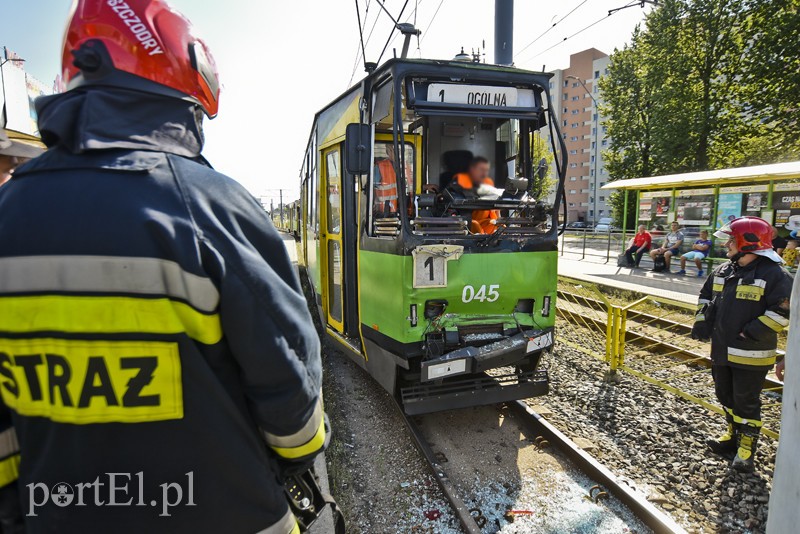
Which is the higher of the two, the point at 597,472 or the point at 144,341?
the point at 144,341

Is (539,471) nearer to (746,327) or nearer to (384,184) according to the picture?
(746,327)

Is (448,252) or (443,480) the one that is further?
(448,252)

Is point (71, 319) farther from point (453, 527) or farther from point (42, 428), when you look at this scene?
point (453, 527)

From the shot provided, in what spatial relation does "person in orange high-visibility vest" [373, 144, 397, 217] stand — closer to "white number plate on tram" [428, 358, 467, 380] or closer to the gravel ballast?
"white number plate on tram" [428, 358, 467, 380]

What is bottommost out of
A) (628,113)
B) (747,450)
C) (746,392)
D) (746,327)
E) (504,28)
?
(747,450)

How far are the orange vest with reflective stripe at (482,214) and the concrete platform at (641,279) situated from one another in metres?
6.09

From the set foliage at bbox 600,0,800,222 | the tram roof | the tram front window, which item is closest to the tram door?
the tram front window

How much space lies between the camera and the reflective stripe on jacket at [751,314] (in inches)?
158

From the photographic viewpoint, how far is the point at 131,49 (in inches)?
52.6

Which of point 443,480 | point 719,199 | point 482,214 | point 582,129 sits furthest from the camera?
point 582,129

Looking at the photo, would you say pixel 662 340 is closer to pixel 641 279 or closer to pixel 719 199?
pixel 641 279

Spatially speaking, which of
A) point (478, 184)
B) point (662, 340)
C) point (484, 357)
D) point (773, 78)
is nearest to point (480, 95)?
point (478, 184)

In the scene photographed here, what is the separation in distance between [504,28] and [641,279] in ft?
27.5

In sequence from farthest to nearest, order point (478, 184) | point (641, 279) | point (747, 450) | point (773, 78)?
1. point (773, 78)
2. point (641, 279)
3. point (478, 184)
4. point (747, 450)
